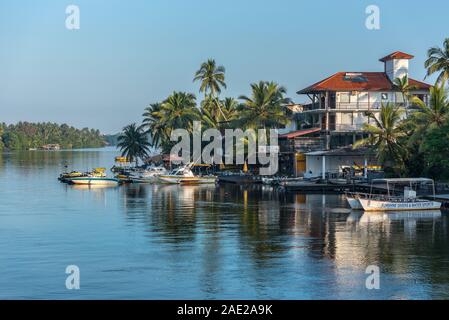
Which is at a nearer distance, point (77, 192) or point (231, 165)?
point (77, 192)

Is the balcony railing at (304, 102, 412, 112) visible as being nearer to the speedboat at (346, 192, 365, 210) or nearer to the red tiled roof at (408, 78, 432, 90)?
the red tiled roof at (408, 78, 432, 90)

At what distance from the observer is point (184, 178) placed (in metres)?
91.7

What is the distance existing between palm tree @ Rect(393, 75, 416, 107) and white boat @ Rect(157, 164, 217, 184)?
1064 inches

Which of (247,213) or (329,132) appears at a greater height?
(329,132)

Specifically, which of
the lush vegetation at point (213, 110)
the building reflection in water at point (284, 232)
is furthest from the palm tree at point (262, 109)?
the building reflection in water at point (284, 232)

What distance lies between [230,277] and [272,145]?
207 feet

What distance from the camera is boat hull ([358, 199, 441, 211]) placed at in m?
56.3

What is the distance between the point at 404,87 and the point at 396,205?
1580 inches

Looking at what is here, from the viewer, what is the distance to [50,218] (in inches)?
2173

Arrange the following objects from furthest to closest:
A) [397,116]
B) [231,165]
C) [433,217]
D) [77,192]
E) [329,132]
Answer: [231,165], [329,132], [77,192], [397,116], [433,217]

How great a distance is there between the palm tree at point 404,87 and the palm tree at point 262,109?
15409 mm

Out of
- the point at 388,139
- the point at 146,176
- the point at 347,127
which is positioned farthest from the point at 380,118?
the point at 146,176
